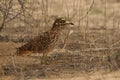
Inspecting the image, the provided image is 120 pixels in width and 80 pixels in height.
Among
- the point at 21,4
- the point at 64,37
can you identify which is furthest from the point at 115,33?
the point at 21,4

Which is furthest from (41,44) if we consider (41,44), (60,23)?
(60,23)

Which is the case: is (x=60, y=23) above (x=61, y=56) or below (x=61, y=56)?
above

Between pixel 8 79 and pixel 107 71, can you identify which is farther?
pixel 107 71

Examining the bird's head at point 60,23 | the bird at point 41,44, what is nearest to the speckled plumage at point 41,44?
the bird at point 41,44

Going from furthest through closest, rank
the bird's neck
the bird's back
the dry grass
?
1. the bird's neck
2. the bird's back
3. the dry grass

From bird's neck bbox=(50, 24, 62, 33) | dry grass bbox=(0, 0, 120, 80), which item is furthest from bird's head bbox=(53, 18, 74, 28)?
dry grass bbox=(0, 0, 120, 80)

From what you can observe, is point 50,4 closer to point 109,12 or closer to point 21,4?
point 109,12

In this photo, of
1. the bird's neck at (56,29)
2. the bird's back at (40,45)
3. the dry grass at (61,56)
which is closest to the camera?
the dry grass at (61,56)

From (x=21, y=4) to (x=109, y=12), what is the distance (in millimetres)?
4218

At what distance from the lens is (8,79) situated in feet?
24.1

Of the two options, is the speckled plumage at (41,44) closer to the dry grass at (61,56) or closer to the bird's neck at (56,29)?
the bird's neck at (56,29)

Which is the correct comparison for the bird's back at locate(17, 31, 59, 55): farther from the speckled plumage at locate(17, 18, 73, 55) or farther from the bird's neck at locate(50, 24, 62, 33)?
the bird's neck at locate(50, 24, 62, 33)

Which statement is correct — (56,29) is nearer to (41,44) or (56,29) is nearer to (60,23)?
(60,23)

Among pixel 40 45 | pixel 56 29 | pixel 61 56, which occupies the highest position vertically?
pixel 56 29
